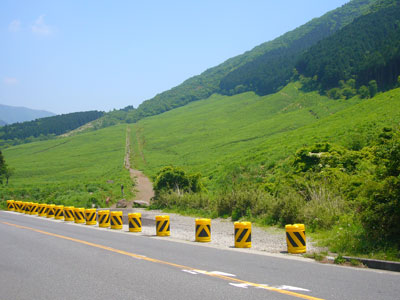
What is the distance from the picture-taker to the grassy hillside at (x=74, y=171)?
4209 centimetres

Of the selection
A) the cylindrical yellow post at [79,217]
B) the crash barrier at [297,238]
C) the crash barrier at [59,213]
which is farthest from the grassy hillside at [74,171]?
the crash barrier at [297,238]

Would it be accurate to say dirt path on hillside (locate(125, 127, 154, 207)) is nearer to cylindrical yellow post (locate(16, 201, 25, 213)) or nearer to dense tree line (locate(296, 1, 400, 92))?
cylindrical yellow post (locate(16, 201, 25, 213))

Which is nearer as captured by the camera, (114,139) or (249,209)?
(249,209)

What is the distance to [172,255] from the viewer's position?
11047 millimetres

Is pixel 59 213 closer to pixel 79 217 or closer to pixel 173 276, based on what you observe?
pixel 79 217

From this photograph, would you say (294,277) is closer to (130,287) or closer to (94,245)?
(130,287)

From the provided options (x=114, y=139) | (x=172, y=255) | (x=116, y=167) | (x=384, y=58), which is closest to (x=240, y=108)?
(x=114, y=139)

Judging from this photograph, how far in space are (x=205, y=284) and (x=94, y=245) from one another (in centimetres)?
675

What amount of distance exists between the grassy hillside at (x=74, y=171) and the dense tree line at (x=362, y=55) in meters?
60.9

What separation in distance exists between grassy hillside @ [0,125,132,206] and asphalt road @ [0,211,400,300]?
84.9 ft

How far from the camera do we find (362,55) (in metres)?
113

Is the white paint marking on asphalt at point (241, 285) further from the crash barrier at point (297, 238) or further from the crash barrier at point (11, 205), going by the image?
the crash barrier at point (11, 205)

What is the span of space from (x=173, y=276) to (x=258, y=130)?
252ft

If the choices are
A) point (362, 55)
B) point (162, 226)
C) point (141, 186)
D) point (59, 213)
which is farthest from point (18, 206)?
point (362, 55)
